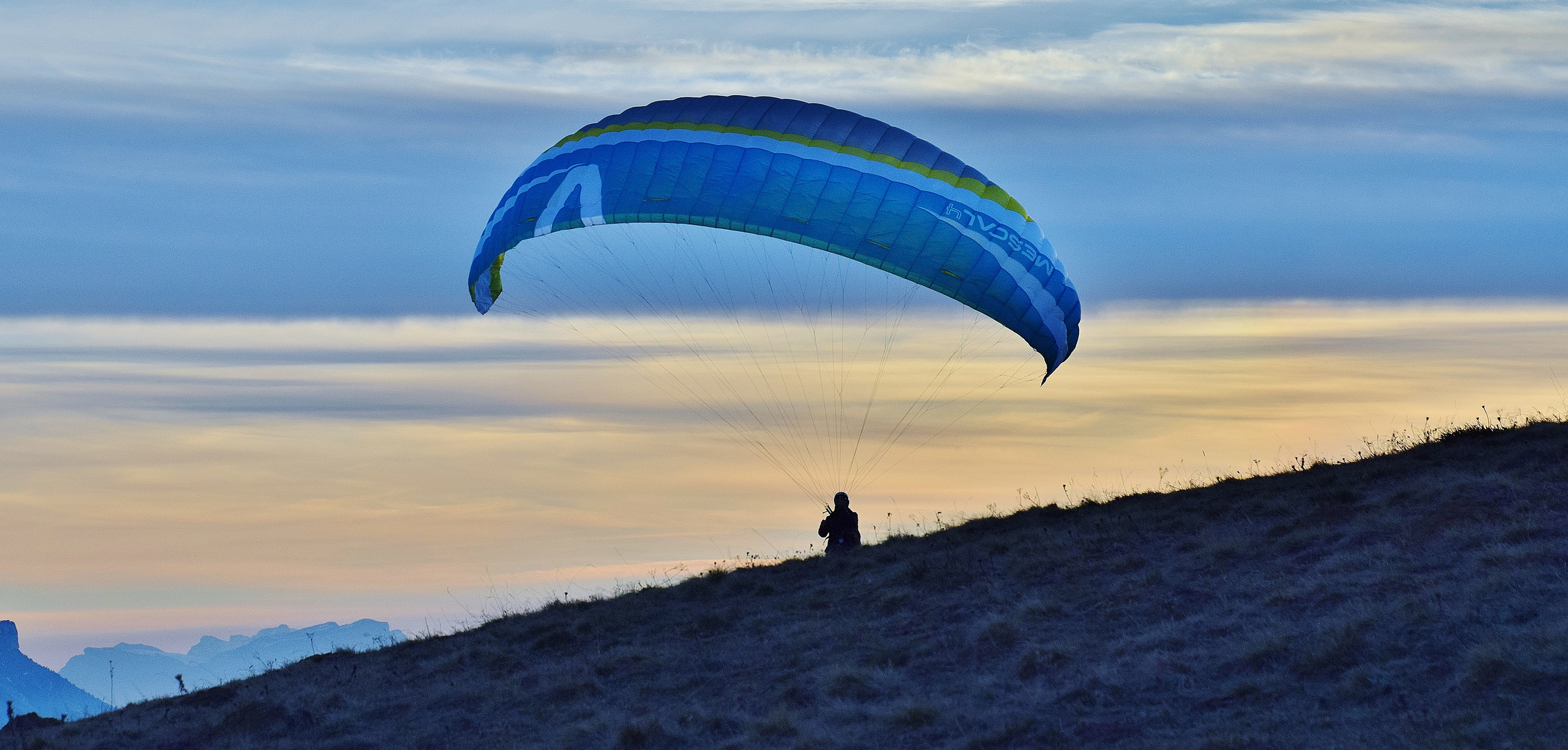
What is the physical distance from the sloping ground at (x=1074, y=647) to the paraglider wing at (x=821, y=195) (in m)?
4.27

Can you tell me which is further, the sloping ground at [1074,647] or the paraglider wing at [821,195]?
the paraglider wing at [821,195]

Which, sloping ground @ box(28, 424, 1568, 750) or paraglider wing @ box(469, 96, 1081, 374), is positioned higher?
paraglider wing @ box(469, 96, 1081, 374)

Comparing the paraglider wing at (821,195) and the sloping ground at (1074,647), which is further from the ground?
the paraglider wing at (821,195)

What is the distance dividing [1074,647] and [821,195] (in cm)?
689

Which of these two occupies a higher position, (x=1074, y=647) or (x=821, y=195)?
(x=821, y=195)

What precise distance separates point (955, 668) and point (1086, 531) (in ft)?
20.9

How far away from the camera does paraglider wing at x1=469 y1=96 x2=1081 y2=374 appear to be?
59.0 feet

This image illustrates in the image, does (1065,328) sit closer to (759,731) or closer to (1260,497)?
(1260,497)

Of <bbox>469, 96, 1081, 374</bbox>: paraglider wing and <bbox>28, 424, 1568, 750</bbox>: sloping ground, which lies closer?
<bbox>28, 424, 1568, 750</bbox>: sloping ground

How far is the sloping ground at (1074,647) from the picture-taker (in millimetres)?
11523

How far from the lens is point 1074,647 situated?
47.3 ft

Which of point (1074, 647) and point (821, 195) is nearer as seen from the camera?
point (1074, 647)

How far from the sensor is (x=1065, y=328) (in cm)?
1906

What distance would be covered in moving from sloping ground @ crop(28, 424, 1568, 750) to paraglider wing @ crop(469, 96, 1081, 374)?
427cm
